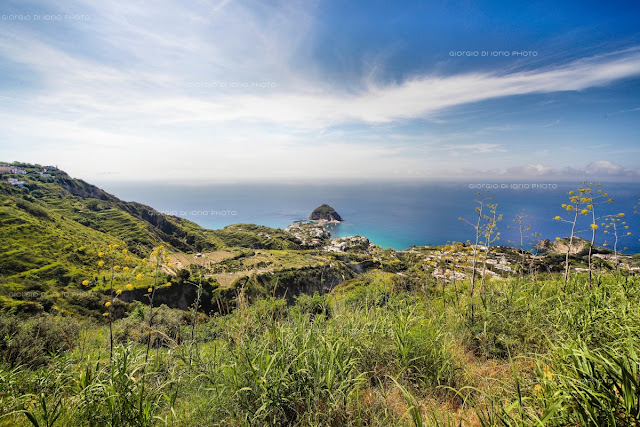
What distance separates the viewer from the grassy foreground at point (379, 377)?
1.73 m

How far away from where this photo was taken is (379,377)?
8.82 feet

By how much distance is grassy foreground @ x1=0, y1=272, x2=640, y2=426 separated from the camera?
173cm

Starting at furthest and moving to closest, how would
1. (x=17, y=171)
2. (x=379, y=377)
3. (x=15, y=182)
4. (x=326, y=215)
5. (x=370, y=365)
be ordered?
(x=326, y=215), (x=17, y=171), (x=15, y=182), (x=370, y=365), (x=379, y=377)

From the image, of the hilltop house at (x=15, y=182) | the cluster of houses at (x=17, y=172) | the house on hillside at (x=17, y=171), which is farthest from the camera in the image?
the house on hillside at (x=17, y=171)

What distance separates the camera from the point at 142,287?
35.2 metres

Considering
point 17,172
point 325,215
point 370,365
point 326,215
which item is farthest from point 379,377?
point 17,172

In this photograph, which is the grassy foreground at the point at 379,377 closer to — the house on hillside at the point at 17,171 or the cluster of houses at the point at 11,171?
the cluster of houses at the point at 11,171

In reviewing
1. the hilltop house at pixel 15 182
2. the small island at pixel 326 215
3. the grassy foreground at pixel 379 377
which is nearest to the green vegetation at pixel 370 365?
the grassy foreground at pixel 379 377

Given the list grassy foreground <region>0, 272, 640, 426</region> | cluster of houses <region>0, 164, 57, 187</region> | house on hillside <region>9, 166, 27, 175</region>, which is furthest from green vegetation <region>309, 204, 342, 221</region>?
house on hillside <region>9, 166, 27, 175</region>

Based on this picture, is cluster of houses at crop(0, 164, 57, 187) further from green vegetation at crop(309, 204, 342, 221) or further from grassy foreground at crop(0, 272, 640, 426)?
grassy foreground at crop(0, 272, 640, 426)

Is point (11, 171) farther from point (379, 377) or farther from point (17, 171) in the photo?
point (379, 377)

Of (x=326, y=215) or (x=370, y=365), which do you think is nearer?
(x=370, y=365)

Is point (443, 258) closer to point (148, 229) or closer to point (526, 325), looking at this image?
point (526, 325)

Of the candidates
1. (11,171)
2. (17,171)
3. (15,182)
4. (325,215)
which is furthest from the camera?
(325,215)
